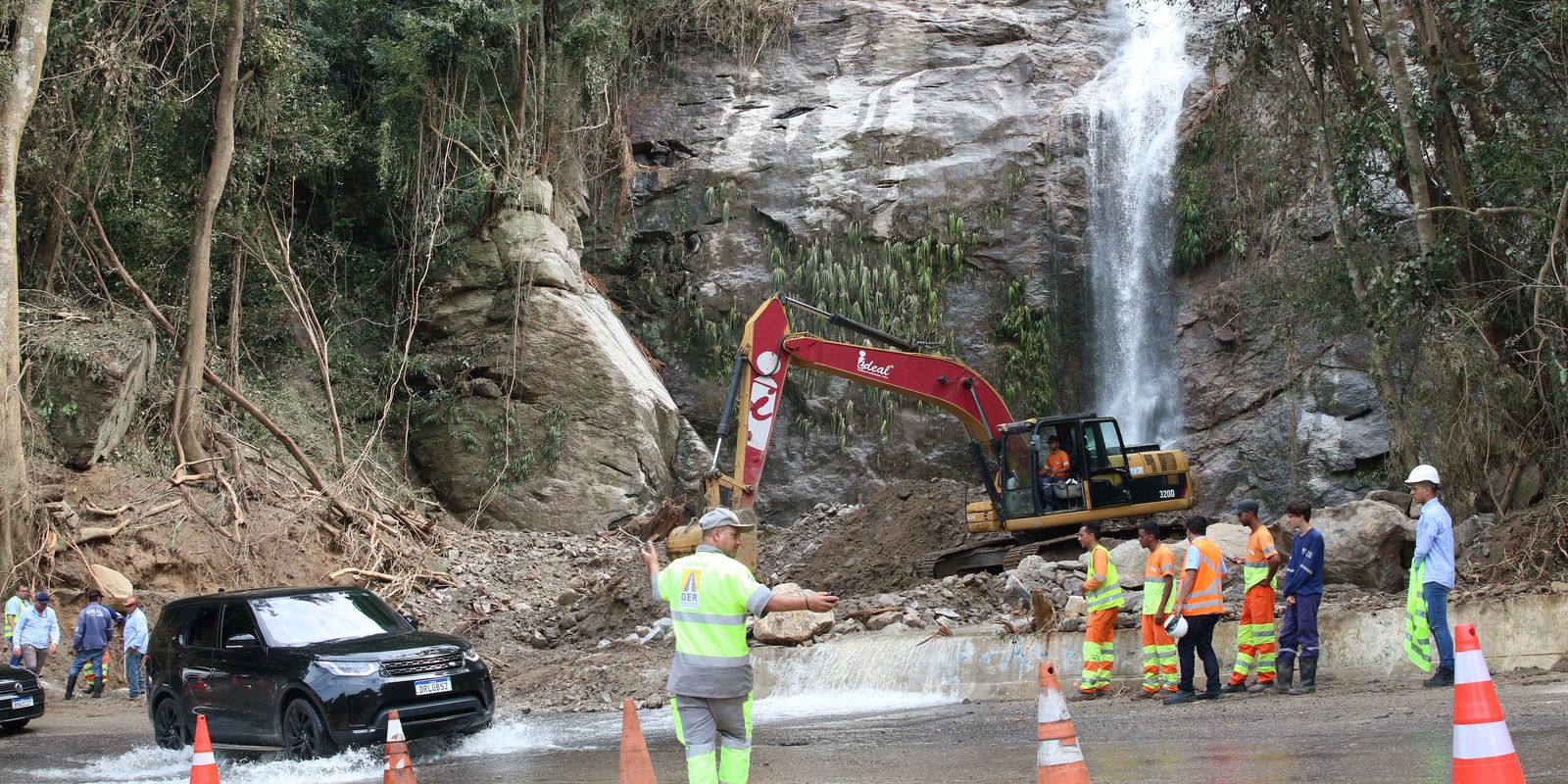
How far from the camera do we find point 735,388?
16766 mm

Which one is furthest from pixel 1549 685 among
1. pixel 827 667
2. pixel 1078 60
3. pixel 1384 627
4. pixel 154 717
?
pixel 1078 60

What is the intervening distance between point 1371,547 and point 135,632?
1517 cm

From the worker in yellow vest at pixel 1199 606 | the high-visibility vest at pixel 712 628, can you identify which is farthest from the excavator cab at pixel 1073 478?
the high-visibility vest at pixel 712 628

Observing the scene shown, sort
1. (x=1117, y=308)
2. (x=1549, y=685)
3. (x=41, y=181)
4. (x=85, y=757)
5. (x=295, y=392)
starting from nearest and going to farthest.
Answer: (x=1549, y=685) → (x=85, y=757) → (x=41, y=181) → (x=295, y=392) → (x=1117, y=308)

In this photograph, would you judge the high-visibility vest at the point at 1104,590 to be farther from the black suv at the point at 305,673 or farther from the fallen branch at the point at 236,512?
the fallen branch at the point at 236,512

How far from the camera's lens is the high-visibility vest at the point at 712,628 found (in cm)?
605

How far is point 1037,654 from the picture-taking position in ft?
41.4

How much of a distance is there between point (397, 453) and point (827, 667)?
15098 mm

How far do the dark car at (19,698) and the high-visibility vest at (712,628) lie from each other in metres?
11.2

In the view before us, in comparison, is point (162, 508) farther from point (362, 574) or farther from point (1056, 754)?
point (1056, 754)

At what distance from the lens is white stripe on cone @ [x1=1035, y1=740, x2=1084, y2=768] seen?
528 cm

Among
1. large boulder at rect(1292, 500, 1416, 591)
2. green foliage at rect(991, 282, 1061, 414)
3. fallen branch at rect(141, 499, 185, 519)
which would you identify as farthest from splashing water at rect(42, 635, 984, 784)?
green foliage at rect(991, 282, 1061, 414)

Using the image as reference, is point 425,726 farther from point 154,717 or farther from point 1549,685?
point 1549,685

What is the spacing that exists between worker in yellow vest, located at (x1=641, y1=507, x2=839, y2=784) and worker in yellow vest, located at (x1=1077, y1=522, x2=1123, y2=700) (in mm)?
5530
